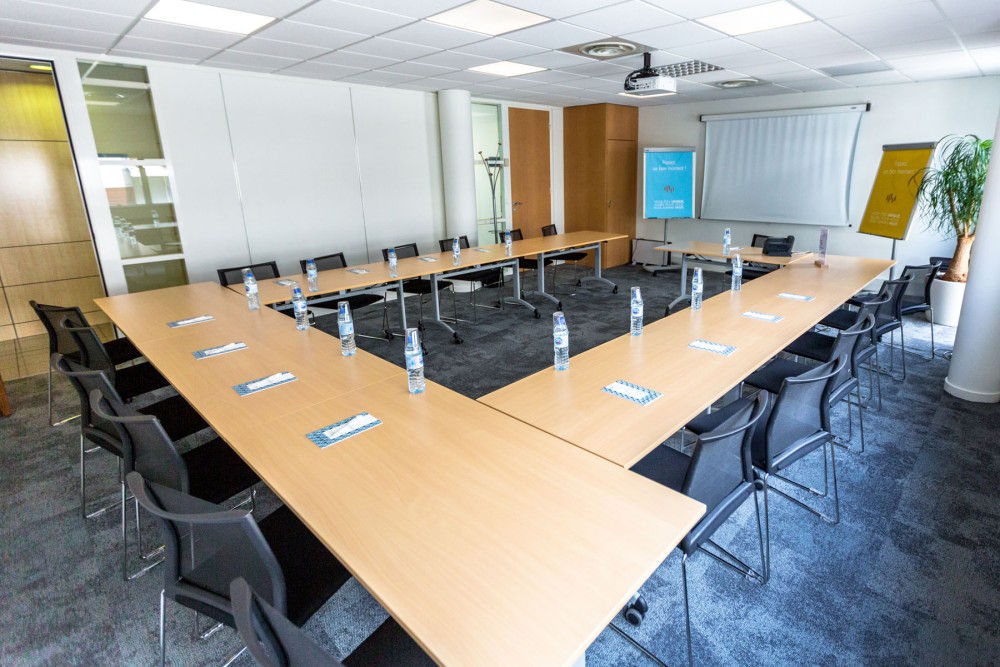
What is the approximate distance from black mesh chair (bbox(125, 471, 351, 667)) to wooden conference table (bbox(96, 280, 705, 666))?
176 mm

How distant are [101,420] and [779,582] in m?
3.20

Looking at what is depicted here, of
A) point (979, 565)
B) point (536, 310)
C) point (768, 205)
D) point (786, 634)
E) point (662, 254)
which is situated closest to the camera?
point (786, 634)

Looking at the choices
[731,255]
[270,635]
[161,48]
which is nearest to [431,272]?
[161,48]

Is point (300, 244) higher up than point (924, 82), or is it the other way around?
point (924, 82)

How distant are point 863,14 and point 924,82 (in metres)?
4.20

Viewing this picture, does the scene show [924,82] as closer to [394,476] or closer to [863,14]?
[863,14]

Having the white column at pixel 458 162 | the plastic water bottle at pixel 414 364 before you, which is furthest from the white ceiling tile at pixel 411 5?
the white column at pixel 458 162

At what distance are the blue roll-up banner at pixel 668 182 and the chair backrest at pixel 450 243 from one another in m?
3.69

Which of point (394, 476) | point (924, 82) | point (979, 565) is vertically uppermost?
point (924, 82)

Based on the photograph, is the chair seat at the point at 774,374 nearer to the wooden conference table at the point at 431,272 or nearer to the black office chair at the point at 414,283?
the wooden conference table at the point at 431,272

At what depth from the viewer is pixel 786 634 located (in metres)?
2.04

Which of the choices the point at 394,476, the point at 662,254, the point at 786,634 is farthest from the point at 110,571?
the point at 662,254

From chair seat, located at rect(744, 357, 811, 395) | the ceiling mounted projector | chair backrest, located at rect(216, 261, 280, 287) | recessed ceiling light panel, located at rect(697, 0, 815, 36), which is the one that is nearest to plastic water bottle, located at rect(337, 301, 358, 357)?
chair seat, located at rect(744, 357, 811, 395)

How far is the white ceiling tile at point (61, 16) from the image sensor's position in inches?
136
